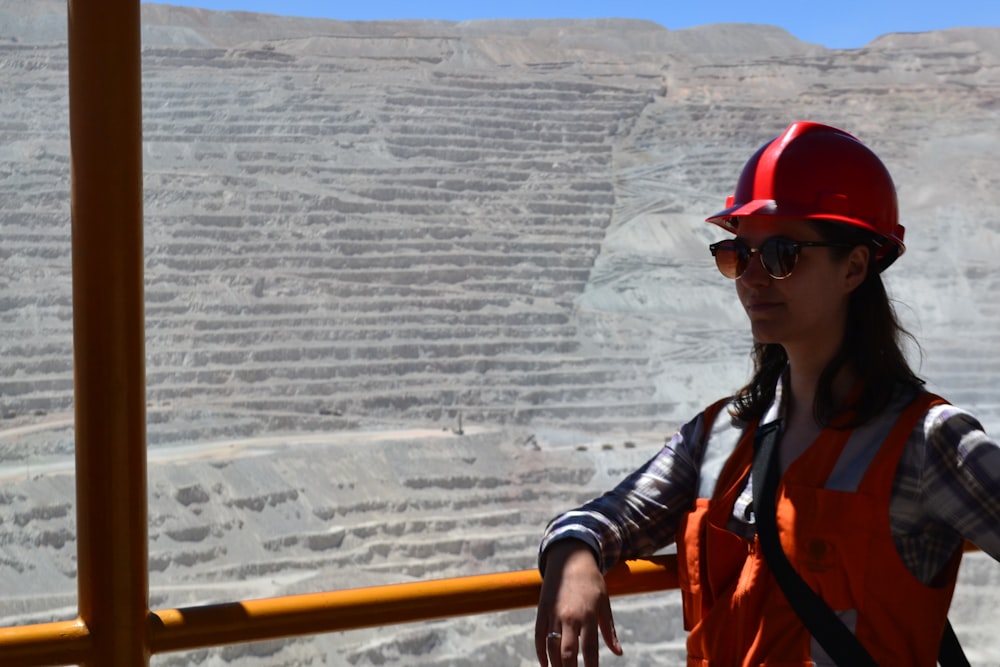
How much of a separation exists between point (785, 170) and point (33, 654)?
0.82 m

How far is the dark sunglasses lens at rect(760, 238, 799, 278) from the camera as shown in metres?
1.03

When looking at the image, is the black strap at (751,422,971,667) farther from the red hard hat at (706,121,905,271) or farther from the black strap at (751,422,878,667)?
the red hard hat at (706,121,905,271)

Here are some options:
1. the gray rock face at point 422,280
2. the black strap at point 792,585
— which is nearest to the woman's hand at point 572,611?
the black strap at point 792,585

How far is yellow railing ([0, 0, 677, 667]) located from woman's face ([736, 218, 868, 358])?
50 centimetres

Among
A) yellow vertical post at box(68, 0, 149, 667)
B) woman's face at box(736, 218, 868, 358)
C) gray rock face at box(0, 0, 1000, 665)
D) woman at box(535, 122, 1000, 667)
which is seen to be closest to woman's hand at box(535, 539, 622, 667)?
woman at box(535, 122, 1000, 667)

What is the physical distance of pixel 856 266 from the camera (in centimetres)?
105

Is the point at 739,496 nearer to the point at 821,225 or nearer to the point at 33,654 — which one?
the point at 821,225

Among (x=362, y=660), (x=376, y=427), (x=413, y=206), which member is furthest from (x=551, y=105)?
(x=362, y=660)

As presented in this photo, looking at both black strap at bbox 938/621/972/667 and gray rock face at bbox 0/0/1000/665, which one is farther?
gray rock face at bbox 0/0/1000/665

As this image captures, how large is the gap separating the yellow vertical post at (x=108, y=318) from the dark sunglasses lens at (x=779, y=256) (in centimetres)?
59

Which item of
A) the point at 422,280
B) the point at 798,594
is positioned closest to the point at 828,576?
the point at 798,594

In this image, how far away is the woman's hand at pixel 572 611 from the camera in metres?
0.98

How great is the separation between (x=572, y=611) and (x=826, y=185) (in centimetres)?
46

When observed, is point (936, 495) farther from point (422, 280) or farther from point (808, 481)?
point (422, 280)
